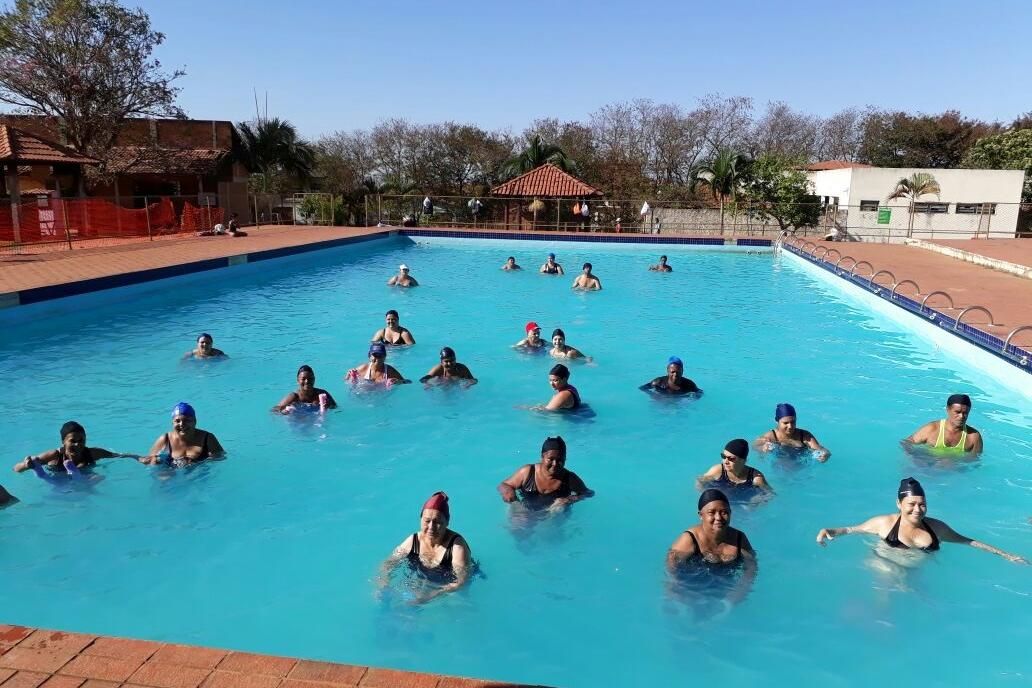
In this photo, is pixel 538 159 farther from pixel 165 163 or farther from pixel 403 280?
pixel 403 280

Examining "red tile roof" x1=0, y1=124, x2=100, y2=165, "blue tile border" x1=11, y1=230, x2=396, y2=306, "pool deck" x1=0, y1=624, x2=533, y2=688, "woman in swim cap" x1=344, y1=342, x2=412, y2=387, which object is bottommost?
"woman in swim cap" x1=344, y1=342, x2=412, y2=387

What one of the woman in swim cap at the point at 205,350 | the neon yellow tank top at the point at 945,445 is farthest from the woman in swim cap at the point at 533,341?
the neon yellow tank top at the point at 945,445

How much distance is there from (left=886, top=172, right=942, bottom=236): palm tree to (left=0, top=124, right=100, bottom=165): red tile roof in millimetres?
30134

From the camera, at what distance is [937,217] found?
31.2 meters

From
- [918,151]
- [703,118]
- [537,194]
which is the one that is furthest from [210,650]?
[918,151]

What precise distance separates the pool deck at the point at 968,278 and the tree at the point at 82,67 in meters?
23.8

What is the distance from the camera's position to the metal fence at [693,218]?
30.4 m

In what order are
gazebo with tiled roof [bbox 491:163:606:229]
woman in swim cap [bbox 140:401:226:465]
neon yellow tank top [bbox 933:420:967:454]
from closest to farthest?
1. woman in swim cap [bbox 140:401:226:465]
2. neon yellow tank top [bbox 933:420:967:454]
3. gazebo with tiled roof [bbox 491:163:606:229]

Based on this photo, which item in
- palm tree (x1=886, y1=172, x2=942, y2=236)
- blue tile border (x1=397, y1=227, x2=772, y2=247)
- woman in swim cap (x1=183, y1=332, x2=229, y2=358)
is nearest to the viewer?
woman in swim cap (x1=183, y1=332, x2=229, y2=358)

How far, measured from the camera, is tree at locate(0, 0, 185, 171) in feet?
76.6

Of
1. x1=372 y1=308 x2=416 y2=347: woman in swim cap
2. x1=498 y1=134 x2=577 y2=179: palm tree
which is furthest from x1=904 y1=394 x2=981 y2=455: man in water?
Answer: x1=498 y1=134 x2=577 y2=179: palm tree

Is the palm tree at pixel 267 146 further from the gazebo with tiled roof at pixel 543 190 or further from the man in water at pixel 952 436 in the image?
the man in water at pixel 952 436

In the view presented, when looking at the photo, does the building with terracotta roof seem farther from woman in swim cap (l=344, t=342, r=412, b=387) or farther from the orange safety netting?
woman in swim cap (l=344, t=342, r=412, b=387)

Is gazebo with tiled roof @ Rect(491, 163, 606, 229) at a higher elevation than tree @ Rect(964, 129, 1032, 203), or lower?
lower
